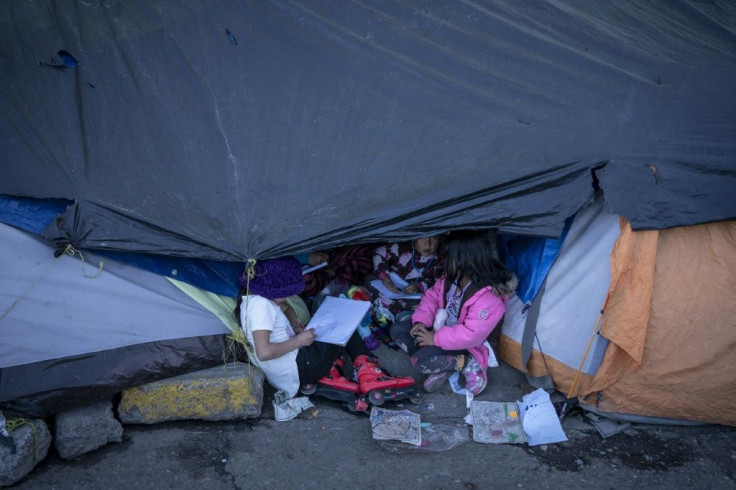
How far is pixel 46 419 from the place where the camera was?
9.31ft

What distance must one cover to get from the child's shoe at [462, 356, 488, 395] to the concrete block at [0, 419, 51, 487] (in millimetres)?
2173

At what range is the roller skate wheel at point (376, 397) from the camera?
3.13 meters

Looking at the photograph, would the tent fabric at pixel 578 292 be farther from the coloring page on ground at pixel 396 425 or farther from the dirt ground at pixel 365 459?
the coloring page on ground at pixel 396 425

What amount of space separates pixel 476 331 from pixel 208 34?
7.20 feet

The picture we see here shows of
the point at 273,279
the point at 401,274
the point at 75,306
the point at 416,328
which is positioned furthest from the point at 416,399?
the point at 75,306

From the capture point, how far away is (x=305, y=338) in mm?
3182

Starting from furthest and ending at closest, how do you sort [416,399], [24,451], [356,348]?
[356,348]
[416,399]
[24,451]

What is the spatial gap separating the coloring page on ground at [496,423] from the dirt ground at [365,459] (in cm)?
5

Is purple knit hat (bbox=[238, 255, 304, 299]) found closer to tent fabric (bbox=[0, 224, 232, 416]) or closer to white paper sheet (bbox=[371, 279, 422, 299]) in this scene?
tent fabric (bbox=[0, 224, 232, 416])

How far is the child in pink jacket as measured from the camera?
10.5 feet

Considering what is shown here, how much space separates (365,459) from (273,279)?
1017 mm

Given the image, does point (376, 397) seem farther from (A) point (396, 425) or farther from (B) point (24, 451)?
(B) point (24, 451)

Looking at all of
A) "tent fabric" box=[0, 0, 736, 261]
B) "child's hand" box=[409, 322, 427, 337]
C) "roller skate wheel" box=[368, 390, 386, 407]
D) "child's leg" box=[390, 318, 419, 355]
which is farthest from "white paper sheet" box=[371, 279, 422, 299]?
"tent fabric" box=[0, 0, 736, 261]

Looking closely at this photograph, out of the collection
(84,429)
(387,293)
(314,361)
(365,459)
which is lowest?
(365,459)
